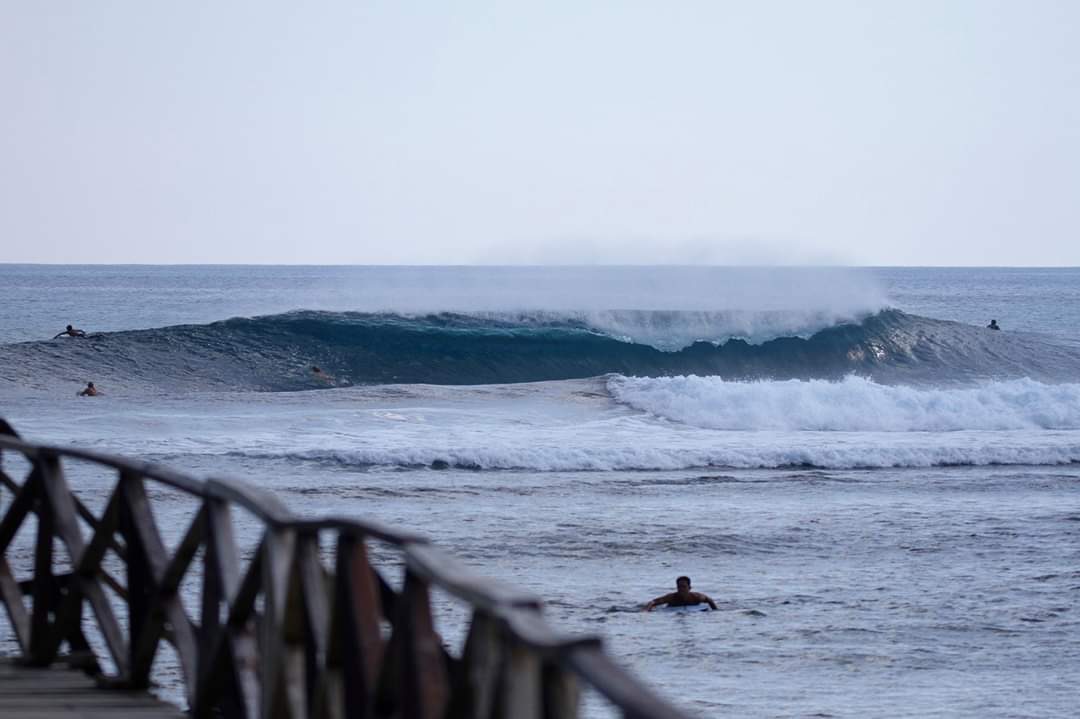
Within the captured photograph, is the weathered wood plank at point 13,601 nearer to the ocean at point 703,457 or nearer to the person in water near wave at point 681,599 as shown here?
the ocean at point 703,457

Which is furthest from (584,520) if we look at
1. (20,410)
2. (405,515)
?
(20,410)

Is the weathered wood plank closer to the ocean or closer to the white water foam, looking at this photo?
the ocean

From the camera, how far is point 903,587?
34.2 ft

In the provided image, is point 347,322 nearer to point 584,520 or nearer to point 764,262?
point 764,262

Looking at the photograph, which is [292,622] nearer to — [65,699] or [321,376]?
[65,699]

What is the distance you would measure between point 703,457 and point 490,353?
48.4 feet

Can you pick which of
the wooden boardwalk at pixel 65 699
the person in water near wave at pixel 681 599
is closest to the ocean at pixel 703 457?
the person in water near wave at pixel 681 599

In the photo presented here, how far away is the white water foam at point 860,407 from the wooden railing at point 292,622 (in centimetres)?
1861

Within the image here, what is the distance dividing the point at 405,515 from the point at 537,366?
61.8ft

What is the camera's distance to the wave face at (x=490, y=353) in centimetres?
2973

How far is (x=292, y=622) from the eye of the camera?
11.1 feet

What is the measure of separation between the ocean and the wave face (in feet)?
0.32

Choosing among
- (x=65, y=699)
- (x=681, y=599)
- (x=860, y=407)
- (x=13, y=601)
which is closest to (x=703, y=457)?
(x=860, y=407)

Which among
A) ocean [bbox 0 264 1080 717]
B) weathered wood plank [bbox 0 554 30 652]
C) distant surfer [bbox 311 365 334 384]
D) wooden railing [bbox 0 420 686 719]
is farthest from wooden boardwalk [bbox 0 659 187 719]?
distant surfer [bbox 311 365 334 384]
